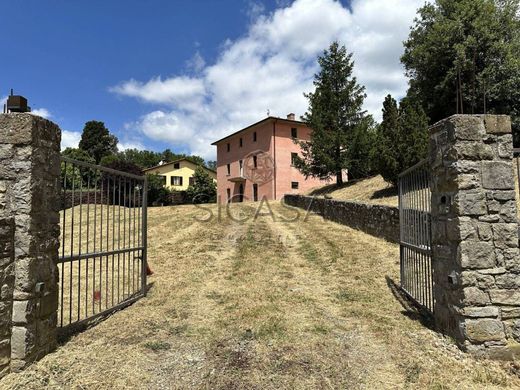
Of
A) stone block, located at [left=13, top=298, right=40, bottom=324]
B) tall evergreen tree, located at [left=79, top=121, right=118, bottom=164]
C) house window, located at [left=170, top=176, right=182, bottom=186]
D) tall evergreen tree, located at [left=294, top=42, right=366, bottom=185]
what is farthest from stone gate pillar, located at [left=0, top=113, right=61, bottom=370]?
tall evergreen tree, located at [left=79, top=121, right=118, bottom=164]

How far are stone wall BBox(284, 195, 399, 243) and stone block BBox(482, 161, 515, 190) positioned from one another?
588cm

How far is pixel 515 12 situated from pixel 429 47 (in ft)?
21.4

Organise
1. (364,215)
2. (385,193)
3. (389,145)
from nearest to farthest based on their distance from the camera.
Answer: (364,215)
(389,145)
(385,193)

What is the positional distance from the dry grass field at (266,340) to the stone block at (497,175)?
180 centimetres

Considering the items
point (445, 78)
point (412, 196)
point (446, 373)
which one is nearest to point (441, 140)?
point (412, 196)

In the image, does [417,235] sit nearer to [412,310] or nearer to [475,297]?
[412,310]

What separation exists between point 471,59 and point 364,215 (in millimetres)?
14342

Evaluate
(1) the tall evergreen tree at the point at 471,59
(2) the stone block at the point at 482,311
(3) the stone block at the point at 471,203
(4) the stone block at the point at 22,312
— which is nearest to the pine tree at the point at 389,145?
(1) the tall evergreen tree at the point at 471,59

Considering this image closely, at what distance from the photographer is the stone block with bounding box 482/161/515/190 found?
389 centimetres

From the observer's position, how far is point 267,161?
109 feet

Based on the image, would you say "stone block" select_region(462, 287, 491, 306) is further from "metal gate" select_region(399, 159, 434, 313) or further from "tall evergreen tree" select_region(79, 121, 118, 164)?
"tall evergreen tree" select_region(79, 121, 118, 164)

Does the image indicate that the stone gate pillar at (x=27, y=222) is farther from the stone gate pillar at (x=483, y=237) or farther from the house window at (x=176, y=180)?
the house window at (x=176, y=180)

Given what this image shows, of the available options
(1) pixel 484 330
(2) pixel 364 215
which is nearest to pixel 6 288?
(1) pixel 484 330

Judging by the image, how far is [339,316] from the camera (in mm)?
5172
